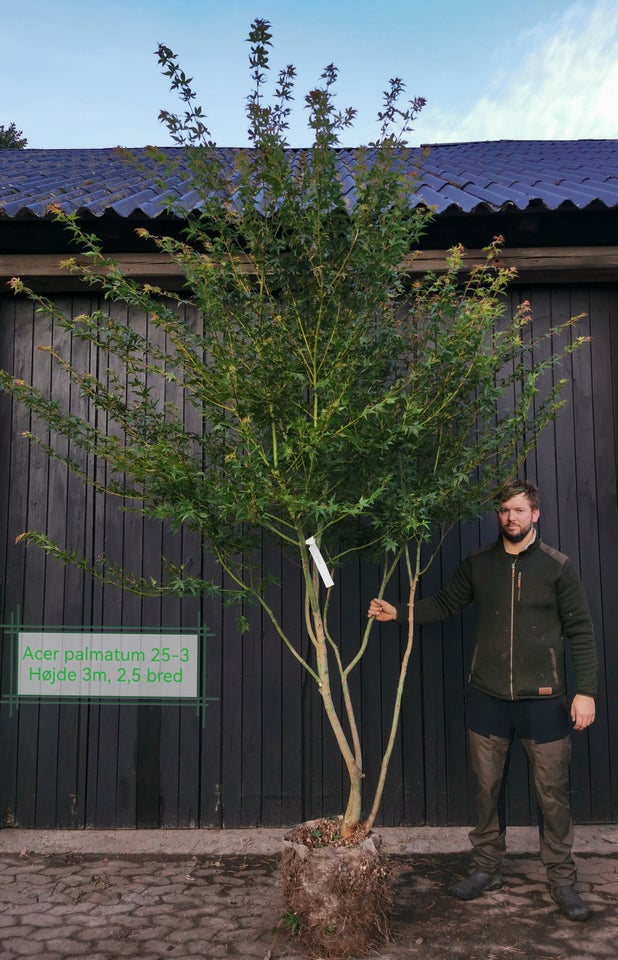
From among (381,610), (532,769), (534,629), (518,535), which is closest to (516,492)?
(518,535)

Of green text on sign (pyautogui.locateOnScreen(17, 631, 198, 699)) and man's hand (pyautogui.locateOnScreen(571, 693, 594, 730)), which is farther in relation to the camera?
green text on sign (pyautogui.locateOnScreen(17, 631, 198, 699))

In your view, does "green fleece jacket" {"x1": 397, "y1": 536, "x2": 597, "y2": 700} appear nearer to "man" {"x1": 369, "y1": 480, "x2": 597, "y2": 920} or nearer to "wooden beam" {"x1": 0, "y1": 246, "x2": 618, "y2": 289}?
"man" {"x1": 369, "y1": 480, "x2": 597, "y2": 920}

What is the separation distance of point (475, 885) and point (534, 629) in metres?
1.25

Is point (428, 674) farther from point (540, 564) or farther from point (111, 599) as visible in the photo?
point (111, 599)

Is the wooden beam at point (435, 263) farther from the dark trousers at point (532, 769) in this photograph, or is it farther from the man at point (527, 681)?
the dark trousers at point (532, 769)

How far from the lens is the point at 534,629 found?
3.46 metres

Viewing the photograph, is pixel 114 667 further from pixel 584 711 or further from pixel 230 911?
pixel 584 711

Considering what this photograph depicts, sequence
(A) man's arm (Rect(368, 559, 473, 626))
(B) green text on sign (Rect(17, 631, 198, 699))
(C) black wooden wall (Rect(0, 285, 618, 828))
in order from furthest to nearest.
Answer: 1. (B) green text on sign (Rect(17, 631, 198, 699))
2. (C) black wooden wall (Rect(0, 285, 618, 828))
3. (A) man's arm (Rect(368, 559, 473, 626))

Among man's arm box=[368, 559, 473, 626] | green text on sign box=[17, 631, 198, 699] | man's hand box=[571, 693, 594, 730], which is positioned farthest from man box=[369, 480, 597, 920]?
green text on sign box=[17, 631, 198, 699]

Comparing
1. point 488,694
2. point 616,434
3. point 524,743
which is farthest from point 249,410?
point 616,434

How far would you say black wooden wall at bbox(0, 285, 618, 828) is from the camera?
4.40 metres

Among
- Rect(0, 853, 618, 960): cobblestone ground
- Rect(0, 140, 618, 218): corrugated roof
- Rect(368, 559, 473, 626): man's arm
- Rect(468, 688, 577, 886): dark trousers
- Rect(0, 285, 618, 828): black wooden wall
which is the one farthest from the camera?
Rect(0, 285, 618, 828): black wooden wall

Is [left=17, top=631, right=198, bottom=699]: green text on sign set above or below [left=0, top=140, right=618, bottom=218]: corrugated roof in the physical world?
below

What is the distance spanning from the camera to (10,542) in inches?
182
